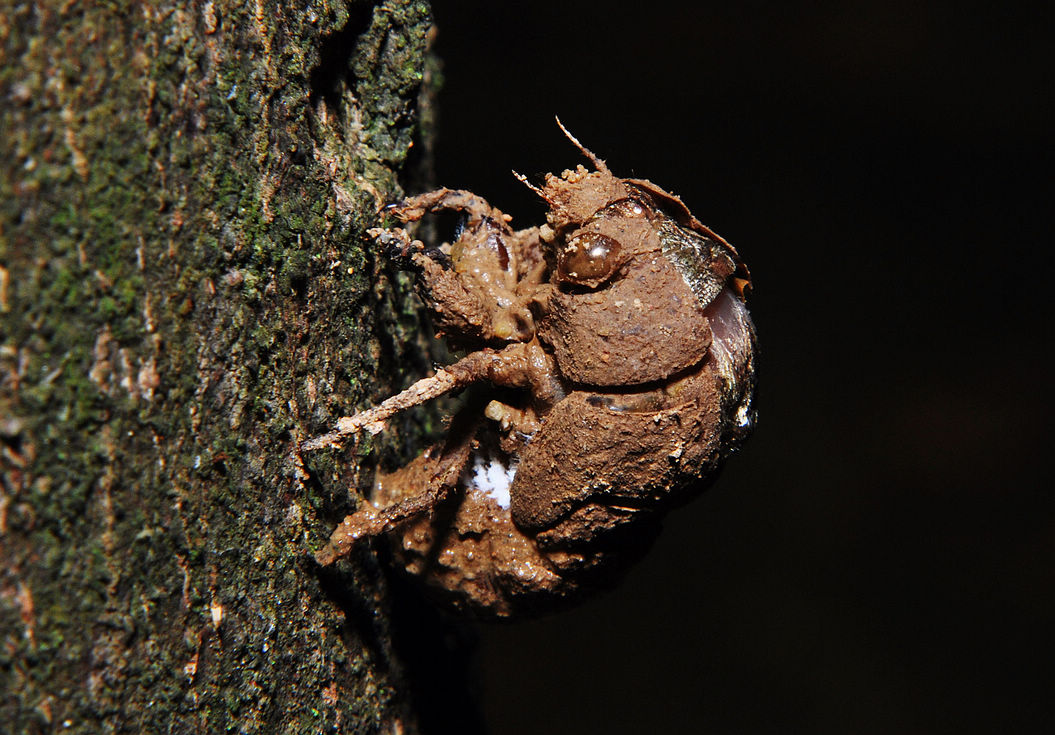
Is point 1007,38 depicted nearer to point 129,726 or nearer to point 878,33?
point 878,33

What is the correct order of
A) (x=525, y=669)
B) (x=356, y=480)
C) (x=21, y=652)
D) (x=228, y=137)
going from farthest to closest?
1. (x=525, y=669)
2. (x=356, y=480)
3. (x=228, y=137)
4. (x=21, y=652)

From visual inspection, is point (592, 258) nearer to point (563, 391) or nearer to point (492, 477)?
point (563, 391)

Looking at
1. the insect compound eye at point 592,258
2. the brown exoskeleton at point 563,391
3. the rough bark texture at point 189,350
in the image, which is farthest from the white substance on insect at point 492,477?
the insect compound eye at point 592,258

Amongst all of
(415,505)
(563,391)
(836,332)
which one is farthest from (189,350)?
(836,332)

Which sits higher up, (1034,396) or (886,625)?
(1034,396)

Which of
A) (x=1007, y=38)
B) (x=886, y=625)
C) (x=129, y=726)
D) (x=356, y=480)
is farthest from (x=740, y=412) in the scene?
(x=886, y=625)

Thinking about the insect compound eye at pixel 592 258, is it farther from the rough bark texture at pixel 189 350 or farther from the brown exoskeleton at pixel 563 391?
the rough bark texture at pixel 189 350
